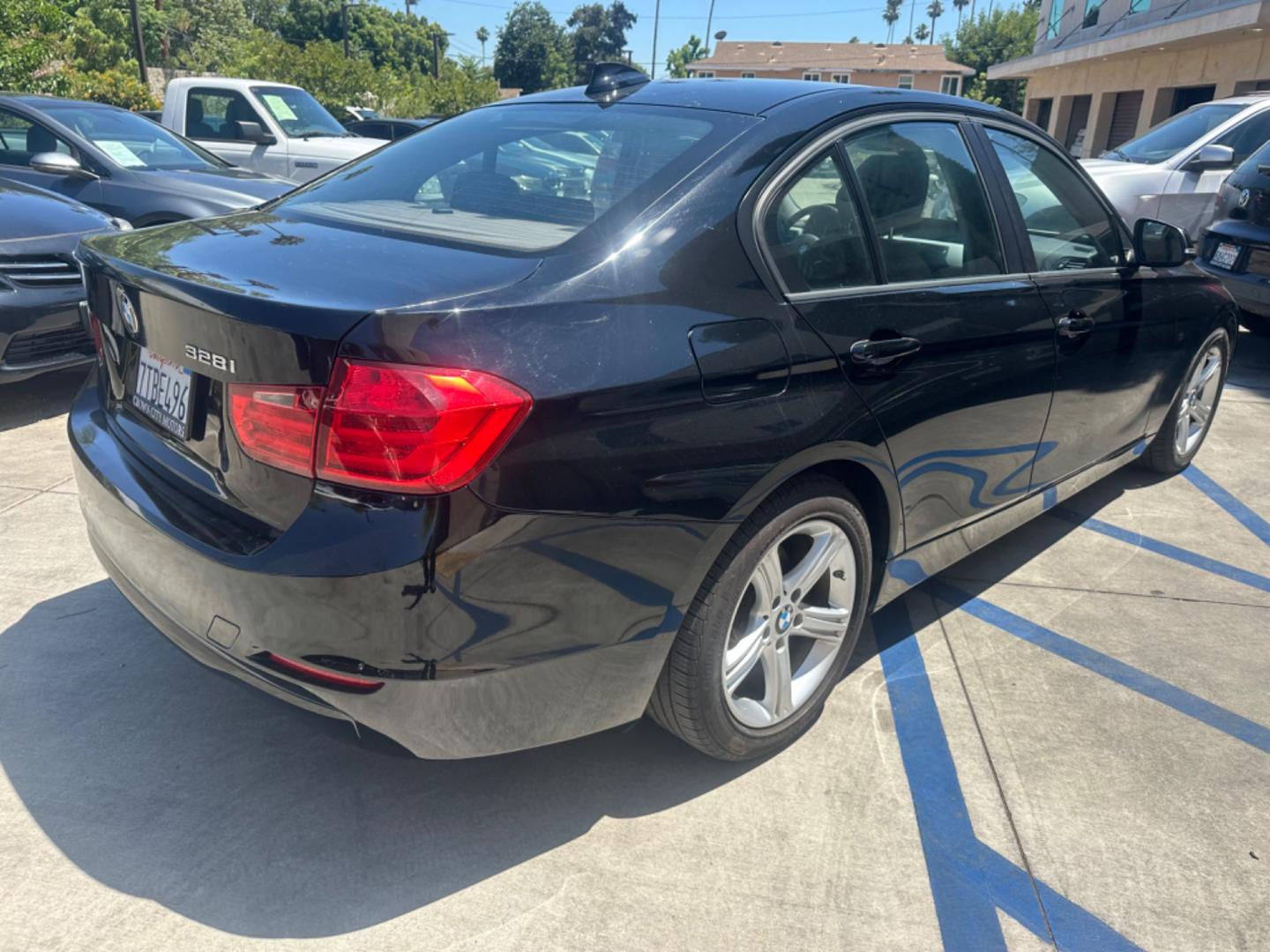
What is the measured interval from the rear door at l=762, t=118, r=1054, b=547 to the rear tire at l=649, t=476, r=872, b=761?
11.0 inches

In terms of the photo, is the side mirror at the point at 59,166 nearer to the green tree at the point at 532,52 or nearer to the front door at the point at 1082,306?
the front door at the point at 1082,306

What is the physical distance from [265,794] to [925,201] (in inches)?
94.8

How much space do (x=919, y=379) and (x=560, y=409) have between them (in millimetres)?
1189

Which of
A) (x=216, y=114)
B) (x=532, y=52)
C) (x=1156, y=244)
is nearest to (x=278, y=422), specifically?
(x=1156, y=244)

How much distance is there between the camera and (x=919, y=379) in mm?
2715

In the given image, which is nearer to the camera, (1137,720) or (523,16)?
(1137,720)

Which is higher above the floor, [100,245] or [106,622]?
[100,245]

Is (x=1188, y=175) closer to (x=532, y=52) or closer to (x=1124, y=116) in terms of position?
(x=1124, y=116)

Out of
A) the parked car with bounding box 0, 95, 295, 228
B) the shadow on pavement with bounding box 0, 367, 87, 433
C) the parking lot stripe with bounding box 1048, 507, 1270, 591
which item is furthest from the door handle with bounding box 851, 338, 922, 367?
the parked car with bounding box 0, 95, 295, 228

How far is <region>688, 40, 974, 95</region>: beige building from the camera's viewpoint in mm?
66750

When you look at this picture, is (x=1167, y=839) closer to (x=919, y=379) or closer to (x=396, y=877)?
(x=919, y=379)

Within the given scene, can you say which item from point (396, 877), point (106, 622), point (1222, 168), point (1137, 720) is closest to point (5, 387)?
point (106, 622)

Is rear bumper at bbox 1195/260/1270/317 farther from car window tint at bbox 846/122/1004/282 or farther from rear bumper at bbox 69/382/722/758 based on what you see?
rear bumper at bbox 69/382/722/758

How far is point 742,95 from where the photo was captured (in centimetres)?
281
